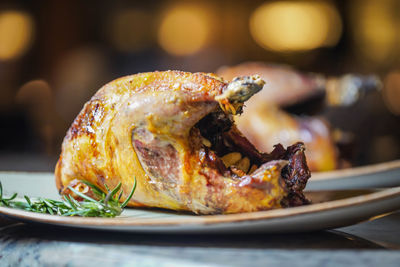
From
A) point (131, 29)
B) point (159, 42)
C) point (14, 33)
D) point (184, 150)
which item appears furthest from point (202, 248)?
point (14, 33)

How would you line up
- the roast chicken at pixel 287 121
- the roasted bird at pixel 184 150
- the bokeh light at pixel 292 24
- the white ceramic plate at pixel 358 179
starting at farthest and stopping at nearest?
the bokeh light at pixel 292 24
the roast chicken at pixel 287 121
the white ceramic plate at pixel 358 179
the roasted bird at pixel 184 150

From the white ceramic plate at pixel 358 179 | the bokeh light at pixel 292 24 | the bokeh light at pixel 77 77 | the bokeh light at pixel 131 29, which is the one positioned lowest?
the bokeh light at pixel 77 77

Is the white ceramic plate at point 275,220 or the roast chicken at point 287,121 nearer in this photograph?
the white ceramic plate at point 275,220

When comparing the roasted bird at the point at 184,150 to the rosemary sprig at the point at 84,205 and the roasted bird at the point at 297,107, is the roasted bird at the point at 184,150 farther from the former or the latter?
the roasted bird at the point at 297,107

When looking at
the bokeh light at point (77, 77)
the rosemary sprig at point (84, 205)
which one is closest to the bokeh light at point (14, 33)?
the bokeh light at point (77, 77)

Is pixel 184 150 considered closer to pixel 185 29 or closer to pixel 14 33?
pixel 185 29

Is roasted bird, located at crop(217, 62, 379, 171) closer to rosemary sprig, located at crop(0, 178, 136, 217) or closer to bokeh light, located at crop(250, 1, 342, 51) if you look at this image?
rosemary sprig, located at crop(0, 178, 136, 217)
